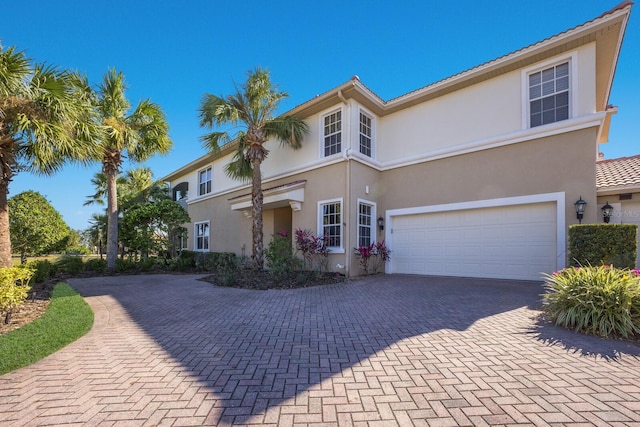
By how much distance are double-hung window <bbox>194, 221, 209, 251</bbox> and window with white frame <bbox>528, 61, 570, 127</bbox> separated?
1718cm

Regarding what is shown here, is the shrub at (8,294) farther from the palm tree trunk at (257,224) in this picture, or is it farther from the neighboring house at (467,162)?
the neighboring house at (467,162)

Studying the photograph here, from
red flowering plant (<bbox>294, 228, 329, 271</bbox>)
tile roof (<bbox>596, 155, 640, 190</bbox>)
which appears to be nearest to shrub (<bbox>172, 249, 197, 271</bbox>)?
red flowering plant (<bbox>294, 228, 329, 271</bbox>)

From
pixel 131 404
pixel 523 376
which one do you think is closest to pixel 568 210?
pixel 523 376

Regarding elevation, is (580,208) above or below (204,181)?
below

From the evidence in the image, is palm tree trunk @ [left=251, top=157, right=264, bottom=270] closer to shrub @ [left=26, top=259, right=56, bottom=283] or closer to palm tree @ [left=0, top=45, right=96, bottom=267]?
palm tree @ [left=0, top=45, right=96, bottom=267]

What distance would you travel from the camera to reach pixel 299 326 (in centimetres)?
480

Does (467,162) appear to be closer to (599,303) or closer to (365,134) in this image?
(365,134)

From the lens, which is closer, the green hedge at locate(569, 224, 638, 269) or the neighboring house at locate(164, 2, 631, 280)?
the green hedge at locate(569, 224, 638, 269)

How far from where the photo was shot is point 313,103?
11086 mm

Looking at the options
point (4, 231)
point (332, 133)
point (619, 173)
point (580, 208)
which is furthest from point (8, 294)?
point (619, 173)

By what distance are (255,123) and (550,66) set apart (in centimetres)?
958

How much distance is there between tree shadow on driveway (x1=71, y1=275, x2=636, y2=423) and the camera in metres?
3.04

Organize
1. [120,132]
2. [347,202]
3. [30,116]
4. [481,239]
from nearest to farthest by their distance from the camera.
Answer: [30,116], [481,239], [347,202], [120,132]

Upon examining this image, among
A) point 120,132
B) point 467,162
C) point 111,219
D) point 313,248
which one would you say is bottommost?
point 313,248
